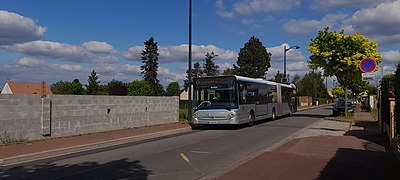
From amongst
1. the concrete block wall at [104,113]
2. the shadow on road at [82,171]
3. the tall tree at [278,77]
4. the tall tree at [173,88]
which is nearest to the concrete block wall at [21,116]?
the concrete block wall at [104,113]

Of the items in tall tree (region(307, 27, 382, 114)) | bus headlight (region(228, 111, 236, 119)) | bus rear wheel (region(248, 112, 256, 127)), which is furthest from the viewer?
tall tree (region(307, 27, 382, 114))

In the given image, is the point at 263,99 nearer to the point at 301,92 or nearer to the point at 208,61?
the point at 301,92

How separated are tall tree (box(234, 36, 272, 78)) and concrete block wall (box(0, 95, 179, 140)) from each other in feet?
214

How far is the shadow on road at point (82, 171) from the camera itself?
8.61 meters

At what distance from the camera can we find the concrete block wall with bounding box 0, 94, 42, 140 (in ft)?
44.5

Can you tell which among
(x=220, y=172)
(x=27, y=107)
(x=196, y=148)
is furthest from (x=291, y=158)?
(x=27, y=107)

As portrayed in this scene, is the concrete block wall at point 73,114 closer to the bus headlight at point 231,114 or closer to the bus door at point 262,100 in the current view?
the bus headlight at point 231,114

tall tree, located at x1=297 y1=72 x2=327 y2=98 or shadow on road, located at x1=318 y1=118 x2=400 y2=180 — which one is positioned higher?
tall tree, located at x1=297 y1=72 x2=327 y2=98

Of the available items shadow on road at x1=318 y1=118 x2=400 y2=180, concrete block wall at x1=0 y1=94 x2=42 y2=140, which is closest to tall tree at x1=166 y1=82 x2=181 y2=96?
concrete block wall at x1=0 y1=94 x2=42 y2=140

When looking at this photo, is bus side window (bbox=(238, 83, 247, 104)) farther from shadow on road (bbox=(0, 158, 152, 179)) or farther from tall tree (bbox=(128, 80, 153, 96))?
tall tree (bbox=(128, 80, 153, 96))

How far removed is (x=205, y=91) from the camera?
21.7 metres

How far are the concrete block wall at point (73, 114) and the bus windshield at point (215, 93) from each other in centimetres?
277

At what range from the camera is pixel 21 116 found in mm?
14148

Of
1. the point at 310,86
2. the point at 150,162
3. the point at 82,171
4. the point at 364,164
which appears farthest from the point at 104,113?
the point at 310,86
